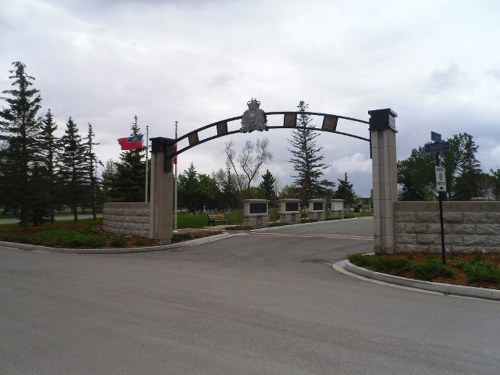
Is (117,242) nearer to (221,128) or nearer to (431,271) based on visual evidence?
(221,128)

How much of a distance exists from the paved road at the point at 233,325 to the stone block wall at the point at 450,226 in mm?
3668

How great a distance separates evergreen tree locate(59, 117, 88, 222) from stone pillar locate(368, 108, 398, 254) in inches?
1295

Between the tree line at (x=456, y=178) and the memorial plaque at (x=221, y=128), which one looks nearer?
the memorial plaque at (x=221, y=128)

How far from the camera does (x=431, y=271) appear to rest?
32.1ft

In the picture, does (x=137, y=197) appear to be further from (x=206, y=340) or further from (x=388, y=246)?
(x=206, y=340)

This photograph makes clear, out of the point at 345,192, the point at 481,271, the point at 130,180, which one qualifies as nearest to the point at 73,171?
the point at 130,180

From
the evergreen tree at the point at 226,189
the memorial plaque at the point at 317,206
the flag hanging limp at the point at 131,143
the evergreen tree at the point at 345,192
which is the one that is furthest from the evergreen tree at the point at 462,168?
the flag hanging limp at the point at 131,143

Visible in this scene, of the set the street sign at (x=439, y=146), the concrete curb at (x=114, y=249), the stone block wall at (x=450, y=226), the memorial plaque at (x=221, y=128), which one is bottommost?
the concrete curb at (x=114, y=249)

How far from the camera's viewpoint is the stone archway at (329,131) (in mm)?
13305

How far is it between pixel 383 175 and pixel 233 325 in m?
9.12

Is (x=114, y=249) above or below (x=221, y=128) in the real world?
below

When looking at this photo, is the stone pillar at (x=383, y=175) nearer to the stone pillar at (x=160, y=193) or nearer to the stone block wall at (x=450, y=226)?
the stone block wall at (x=450, y=226)

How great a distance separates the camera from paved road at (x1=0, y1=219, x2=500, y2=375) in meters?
4.61

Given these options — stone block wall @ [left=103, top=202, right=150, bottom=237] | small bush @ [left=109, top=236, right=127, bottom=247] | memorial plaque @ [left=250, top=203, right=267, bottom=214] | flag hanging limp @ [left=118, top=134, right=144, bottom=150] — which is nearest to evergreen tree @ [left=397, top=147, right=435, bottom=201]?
A: memorial plaque @ [left=250, top=203, right=267, bottom=214]
